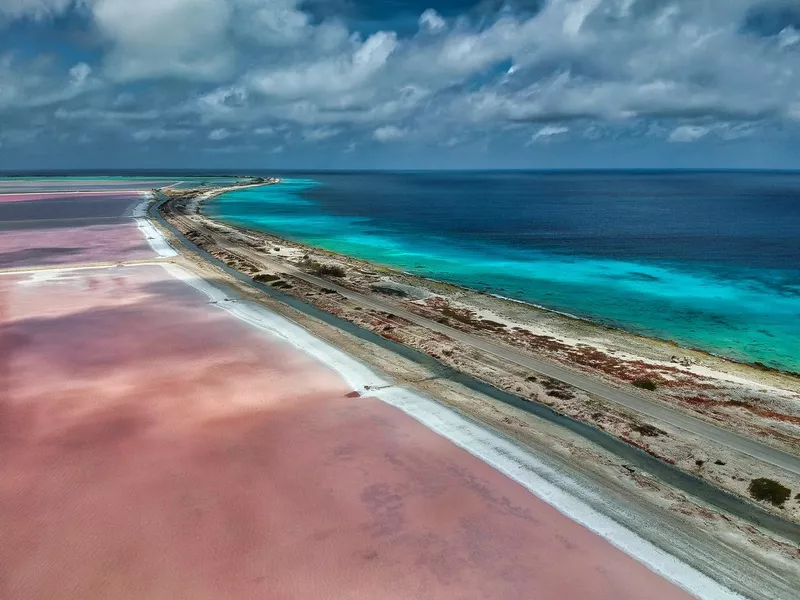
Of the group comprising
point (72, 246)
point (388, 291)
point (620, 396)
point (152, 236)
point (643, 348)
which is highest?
point (620, 396)

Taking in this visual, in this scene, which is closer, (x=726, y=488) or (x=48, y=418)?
(x=726, y=488)

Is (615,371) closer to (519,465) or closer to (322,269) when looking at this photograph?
(519,465)

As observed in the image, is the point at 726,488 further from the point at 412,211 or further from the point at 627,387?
the point at 412,211

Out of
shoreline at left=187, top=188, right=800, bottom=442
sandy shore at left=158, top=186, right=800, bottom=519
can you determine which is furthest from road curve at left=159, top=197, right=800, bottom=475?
shoreline at left=187, top=188, right=800, bottom=442

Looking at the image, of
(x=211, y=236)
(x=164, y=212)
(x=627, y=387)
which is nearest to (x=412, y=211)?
(x=164, y=212)

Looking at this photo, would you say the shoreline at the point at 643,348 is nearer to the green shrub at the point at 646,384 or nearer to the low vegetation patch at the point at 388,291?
the green shrub at the point at 646,384

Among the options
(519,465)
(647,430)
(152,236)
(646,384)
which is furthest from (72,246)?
(647,430)

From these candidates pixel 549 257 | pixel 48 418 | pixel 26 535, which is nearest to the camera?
pixel 26 535
